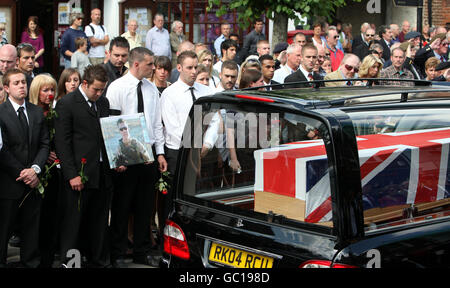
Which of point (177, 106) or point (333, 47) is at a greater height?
point (333, 47)

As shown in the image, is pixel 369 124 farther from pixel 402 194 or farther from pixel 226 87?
pixel 226 87

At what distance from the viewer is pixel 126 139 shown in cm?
687

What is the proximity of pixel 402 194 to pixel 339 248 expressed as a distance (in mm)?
683

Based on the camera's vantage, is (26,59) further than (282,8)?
No

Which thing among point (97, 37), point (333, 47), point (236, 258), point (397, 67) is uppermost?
point (97, 37)

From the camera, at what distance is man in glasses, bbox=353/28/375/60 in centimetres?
1831

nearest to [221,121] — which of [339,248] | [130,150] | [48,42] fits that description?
[339,248]

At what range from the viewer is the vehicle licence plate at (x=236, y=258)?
14.1 ft

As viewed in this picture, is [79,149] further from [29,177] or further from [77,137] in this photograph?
[29,177]

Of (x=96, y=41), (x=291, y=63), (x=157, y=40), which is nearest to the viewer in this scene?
(x=291, y=63)

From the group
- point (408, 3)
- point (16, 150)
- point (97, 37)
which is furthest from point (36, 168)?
point (408, 3)

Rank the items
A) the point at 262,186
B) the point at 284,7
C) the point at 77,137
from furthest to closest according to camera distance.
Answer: the point at 284,7 < the point at 77,137 < the point at 262,186

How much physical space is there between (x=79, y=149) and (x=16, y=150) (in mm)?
564

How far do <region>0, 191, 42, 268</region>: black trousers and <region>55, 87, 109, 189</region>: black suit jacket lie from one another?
448 millimetres
